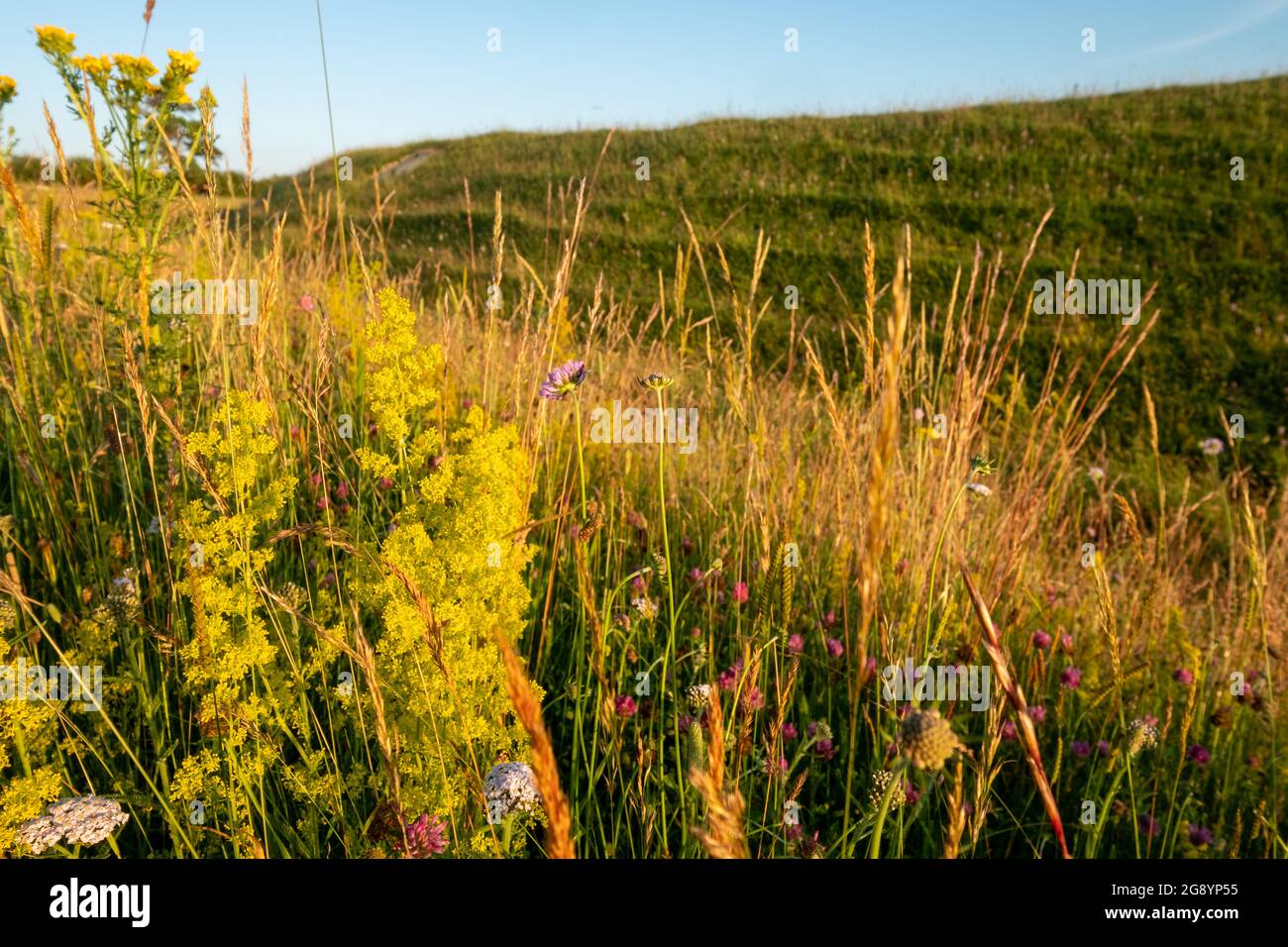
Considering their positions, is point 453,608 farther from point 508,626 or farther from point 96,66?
point 96,66

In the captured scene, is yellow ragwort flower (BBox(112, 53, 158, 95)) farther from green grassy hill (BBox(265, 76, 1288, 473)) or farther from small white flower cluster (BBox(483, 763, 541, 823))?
green grassy hill (BBox(265, 76, 1288, 473))

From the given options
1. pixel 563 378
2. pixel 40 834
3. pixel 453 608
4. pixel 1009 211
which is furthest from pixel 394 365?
pixel 1009 211

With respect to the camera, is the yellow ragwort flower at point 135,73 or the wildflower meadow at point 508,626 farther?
the yellow ragwort flower at point 135,73

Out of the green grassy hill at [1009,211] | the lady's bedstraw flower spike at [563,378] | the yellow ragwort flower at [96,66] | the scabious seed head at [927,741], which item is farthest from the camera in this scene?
the green grassy hill at [1009,211]

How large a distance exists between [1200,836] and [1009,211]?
14.4 m

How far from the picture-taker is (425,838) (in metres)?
1.38

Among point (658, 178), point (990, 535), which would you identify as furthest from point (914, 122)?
point (990, 535)

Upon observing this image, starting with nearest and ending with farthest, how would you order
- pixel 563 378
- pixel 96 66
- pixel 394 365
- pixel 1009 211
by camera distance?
pixel 394 365 → pixel 563 378 → pixel 96 66 → pixel 1009 211

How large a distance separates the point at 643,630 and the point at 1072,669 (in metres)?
1.41

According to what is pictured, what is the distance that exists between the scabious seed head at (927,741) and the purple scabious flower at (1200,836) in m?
1.81

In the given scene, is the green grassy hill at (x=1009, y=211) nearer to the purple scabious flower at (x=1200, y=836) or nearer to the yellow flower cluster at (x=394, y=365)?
the purple scabious flower at (x=1200, y=836)

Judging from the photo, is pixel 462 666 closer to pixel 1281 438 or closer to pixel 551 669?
pixel 551 669

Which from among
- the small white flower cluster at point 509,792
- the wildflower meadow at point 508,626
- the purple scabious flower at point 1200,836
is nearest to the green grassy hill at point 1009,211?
the wildflower meadow at point 508,626

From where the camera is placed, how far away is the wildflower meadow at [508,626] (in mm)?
1446
